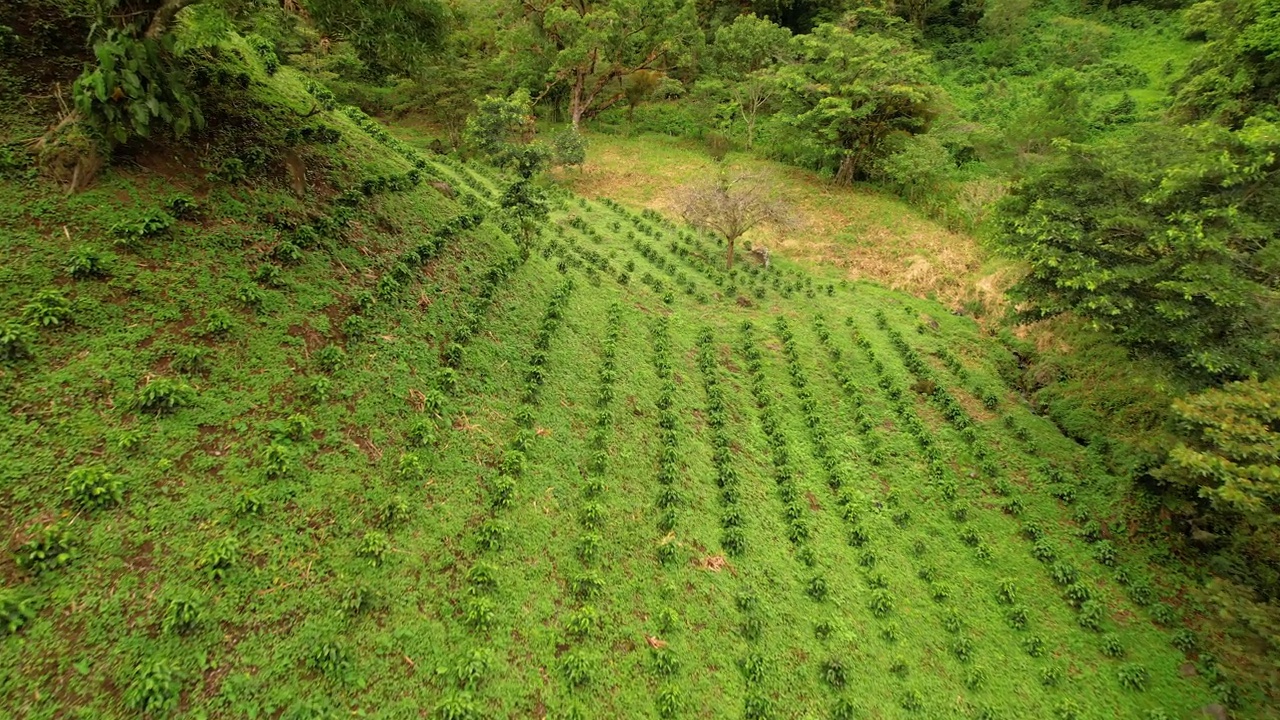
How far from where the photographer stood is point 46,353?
833 cm

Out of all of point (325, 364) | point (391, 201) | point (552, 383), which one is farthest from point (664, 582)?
point (391, 201)

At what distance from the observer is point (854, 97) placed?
1276 inches

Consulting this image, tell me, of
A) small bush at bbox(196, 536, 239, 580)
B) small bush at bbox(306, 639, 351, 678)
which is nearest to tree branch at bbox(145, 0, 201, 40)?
small bush at bbox(196, 536, 239, 580)

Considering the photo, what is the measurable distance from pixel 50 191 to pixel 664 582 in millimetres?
13930

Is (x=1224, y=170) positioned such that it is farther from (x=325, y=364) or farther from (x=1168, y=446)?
(x=325, y=364)

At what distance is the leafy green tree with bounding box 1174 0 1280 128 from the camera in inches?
949

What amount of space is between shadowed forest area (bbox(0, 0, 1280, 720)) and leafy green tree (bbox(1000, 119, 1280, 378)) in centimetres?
11

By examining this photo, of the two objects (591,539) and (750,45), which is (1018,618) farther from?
(750,45)

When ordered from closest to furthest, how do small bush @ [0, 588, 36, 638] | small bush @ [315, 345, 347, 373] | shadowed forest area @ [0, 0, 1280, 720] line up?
small bush @ [0, 588, 36, 638] → shadowed forest area @ [0, 0, 1280, 720] → small bush @ [315, 345, 347, 373]

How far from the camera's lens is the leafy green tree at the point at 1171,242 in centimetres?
1295

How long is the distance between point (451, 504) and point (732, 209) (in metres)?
19.8

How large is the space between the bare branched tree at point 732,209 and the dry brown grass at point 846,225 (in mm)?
3062

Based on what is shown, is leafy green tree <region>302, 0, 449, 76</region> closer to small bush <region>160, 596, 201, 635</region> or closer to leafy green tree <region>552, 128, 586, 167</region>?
small bush <region>160, 596, 201, 635</region>

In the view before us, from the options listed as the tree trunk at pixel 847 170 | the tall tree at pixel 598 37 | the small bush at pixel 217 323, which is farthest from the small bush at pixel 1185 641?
the tall tree at pixel 598 37
